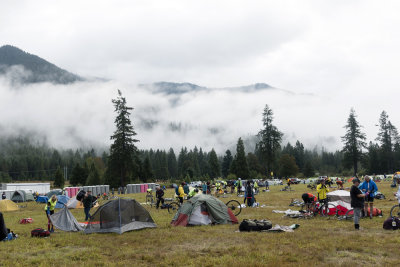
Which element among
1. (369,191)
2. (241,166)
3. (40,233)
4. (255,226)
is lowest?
(40,233)

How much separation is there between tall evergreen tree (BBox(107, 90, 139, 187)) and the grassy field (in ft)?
131

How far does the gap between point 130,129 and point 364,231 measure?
46.7 meters

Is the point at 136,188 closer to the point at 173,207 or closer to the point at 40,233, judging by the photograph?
the point at 173,207

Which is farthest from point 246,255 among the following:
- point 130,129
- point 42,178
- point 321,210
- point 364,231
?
point 42,178

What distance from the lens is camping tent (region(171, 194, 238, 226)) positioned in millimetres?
16109

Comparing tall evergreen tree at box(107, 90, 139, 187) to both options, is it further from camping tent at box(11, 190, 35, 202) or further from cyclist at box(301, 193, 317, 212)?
cyclist at box(301, 193, 317, 212)

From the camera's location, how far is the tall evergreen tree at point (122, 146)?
5459 centimetres

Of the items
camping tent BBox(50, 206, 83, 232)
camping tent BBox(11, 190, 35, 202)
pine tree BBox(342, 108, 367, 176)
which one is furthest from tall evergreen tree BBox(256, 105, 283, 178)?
camping tent BBox(50, 206, 83, 232)

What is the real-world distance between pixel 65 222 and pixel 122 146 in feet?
128

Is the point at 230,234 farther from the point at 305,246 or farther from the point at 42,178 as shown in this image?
the point at 42,178

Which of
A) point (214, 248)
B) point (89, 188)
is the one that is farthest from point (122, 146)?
point (214, 248)

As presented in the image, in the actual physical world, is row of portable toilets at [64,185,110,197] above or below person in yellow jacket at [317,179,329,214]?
below

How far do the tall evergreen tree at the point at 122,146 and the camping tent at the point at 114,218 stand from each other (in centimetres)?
3991

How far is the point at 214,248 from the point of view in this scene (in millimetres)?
10953
